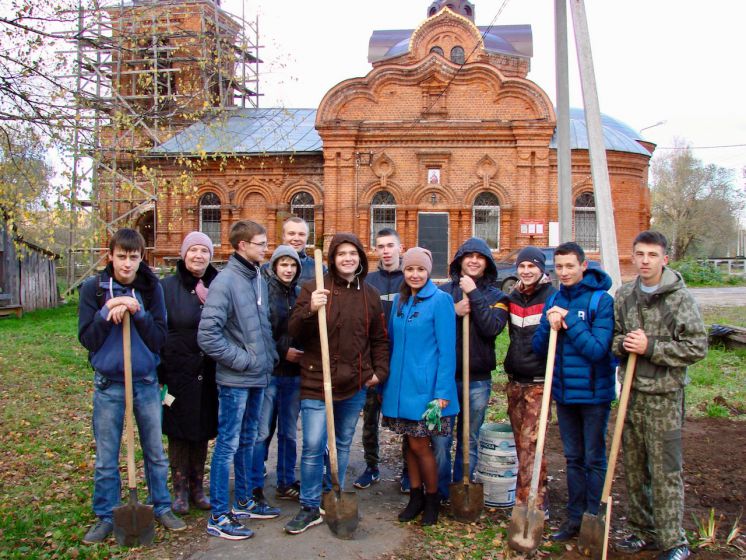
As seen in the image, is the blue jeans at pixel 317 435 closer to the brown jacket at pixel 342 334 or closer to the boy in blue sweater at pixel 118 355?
the brown jacket at pixel 342 334

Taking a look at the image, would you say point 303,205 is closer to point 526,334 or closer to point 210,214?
point 210,214

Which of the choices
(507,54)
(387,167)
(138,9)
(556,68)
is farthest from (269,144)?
(556,68)

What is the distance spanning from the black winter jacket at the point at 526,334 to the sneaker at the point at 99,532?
2878mm

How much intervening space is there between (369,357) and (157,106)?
485 centimetres

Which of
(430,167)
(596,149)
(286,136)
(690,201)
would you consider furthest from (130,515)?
(690,201)

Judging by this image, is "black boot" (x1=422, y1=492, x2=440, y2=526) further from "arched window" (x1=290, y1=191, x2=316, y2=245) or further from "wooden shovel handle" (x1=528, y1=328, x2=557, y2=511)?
"arched window" (x1=290, y1=191, x2=316, y2=245)

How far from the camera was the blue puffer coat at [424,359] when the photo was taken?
14.4 feet

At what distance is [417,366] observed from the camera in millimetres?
4418

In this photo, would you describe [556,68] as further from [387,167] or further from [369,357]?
[387,167]

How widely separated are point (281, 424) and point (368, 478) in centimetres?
91

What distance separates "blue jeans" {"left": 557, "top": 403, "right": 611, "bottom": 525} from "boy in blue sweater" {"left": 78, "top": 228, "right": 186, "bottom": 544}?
260cm

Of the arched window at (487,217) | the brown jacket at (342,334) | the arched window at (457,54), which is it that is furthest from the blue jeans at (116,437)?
the arched window at (457,54)

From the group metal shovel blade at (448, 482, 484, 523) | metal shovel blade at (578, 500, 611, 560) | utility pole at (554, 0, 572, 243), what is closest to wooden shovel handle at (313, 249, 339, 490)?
metal shovel blade at (448, 482, 484, 523)

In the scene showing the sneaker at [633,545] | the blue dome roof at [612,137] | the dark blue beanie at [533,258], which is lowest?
the sneaker at [633,545]
